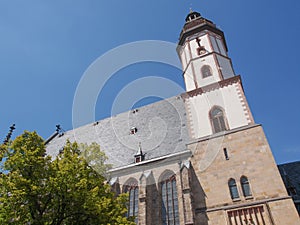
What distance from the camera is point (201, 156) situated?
14.9 meters

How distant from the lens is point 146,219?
13.2 meters

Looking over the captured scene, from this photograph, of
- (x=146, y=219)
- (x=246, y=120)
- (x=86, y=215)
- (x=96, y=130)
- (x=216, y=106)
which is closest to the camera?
(x=86, y=215)

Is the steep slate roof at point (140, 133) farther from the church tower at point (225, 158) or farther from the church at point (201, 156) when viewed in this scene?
the church tower at point (225, 158)

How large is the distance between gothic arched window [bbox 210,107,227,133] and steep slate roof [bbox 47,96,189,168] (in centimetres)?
210

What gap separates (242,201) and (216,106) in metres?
6.85

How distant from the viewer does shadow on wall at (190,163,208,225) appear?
12438mm

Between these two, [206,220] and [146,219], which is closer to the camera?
[206,220]

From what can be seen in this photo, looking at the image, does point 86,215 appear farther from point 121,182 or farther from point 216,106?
point 216,106

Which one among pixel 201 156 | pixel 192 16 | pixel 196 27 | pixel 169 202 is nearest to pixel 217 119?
pixel 201 156

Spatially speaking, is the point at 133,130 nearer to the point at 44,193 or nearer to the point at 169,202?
the point at 169,202

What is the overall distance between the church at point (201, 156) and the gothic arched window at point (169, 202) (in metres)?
0.05

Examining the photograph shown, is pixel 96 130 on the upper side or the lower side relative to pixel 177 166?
upper

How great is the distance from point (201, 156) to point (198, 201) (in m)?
2.84

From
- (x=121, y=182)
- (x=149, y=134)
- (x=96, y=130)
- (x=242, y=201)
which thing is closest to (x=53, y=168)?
(x=121, y=182)
